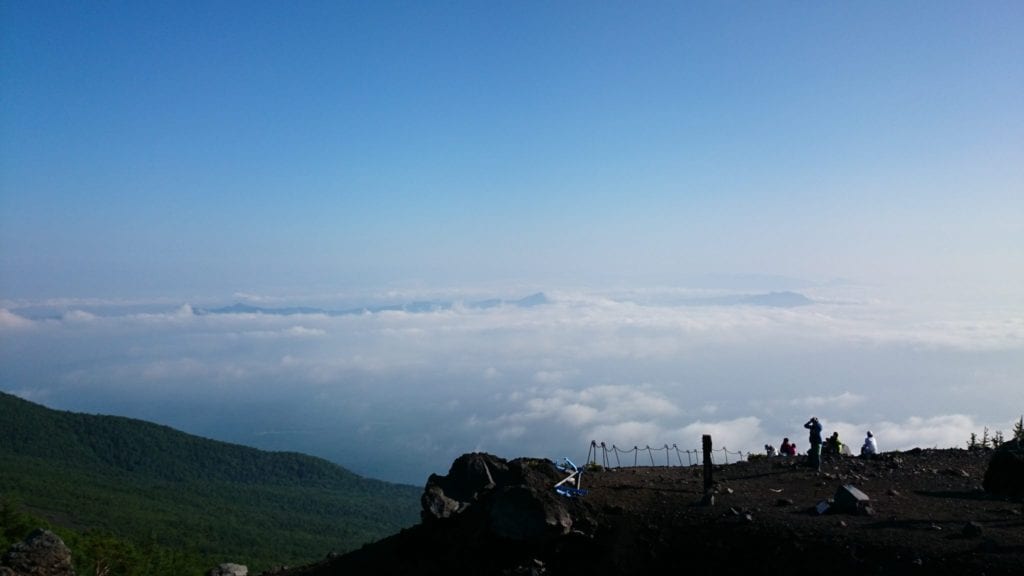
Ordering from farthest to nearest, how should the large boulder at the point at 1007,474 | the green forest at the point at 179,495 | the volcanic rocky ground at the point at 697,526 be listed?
the green forest at the point at 179,495, the large boulder at the point at 1007,474, the volcanic rocky ground at the point at 697,526

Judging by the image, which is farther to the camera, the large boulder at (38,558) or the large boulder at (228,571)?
the large boulder at (228,571)

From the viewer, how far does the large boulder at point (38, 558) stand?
24531 millimetres

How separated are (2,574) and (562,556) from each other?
17.6 meters

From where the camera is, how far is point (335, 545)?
93125 mm

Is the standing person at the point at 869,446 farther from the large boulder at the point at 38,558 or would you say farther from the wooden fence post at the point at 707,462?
the large boulder at the point at 38,558

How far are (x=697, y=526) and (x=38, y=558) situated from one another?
2068 cm

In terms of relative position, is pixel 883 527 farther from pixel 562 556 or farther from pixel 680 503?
pixel 562 556

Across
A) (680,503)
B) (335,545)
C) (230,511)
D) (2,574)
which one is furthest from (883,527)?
(230,511)

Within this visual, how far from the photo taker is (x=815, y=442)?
2584 centimetres

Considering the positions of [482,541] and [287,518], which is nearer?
[482,541]

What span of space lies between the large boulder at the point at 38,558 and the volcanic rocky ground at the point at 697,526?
7.56 metres

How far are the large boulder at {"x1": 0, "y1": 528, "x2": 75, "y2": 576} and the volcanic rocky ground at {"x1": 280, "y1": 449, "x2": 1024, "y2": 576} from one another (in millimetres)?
7556

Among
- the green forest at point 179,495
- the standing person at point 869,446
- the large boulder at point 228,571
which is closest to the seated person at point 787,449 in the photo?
the standing person at point 869,446

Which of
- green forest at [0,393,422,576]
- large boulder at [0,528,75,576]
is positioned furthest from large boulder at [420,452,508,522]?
green forest at [0,393,422,576]
